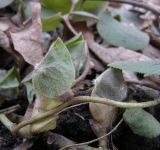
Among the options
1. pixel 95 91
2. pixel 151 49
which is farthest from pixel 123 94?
pixel 151 49

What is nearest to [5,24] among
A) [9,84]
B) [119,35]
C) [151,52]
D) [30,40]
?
[30,40]

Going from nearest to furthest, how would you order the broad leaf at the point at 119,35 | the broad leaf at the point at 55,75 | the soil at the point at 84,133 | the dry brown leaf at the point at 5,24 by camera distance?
the broad leaf at the point at 55,75 < the soil at the point at 84,133 < the dry brown leaf at the point at 5,24 < the broad leaf at the point at 119,35

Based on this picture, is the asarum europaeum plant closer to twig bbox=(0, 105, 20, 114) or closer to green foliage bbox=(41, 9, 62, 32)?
twig bbox=(0, 105, 20, 114)

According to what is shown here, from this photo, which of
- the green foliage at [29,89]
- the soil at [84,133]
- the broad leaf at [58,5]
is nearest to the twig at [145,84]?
the soil at [84,133]

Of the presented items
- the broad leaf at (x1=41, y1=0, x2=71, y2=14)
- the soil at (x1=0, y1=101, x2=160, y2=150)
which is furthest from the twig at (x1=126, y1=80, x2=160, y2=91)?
the broad leaf at (x1=41, y1=0, x2=71, y2=14)

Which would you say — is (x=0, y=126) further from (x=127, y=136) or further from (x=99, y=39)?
(x=99, y=39)

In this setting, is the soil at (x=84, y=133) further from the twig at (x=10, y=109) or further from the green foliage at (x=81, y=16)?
the green foliage at (x=81, y=16)
